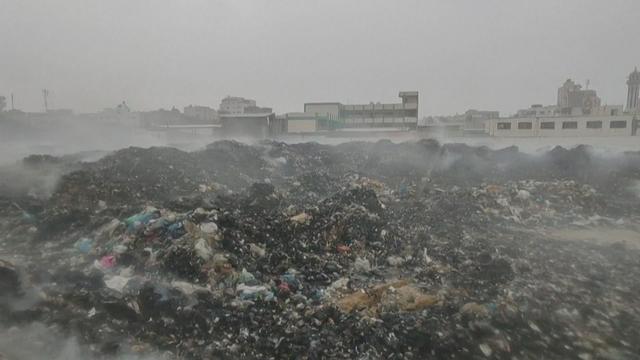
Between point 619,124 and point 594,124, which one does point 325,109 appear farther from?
point 619,124

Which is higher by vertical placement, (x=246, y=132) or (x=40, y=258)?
(x=246, y=132)

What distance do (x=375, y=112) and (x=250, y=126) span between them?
38.8 ft

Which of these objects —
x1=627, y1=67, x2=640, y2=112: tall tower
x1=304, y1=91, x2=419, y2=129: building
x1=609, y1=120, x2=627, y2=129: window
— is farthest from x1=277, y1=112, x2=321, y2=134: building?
x1=627, y1=67, x2=640, y2=112: tall tower

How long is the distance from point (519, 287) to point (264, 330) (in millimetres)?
3172

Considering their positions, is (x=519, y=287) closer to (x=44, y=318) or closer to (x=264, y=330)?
(x=264, y=330)

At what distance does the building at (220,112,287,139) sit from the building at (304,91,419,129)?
6429 mm

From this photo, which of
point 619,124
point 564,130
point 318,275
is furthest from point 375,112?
point 318,275

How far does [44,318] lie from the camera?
3523 mm

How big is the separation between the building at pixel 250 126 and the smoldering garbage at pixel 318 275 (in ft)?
52.0

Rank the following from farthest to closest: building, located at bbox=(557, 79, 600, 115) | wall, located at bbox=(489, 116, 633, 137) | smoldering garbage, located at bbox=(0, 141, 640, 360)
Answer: building, located at bbox=(557, 79, 600, 115) < wall, located at bbox=(489, 116, 633, 137) < smoldering garbage, located at bbox=(0, 141, 640, 360)

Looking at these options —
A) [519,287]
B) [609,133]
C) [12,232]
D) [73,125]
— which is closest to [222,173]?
[12,232]

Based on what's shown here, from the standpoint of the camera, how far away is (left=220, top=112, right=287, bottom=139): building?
2470cm

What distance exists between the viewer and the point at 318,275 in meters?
4.71

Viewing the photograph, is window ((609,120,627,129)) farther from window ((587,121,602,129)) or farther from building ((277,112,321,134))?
building ((277,112,321,134))
